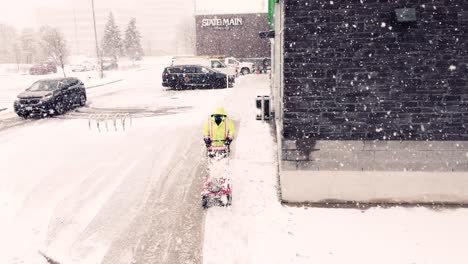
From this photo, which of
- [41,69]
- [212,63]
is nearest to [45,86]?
[212,63]

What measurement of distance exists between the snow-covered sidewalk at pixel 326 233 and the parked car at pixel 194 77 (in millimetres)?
16345

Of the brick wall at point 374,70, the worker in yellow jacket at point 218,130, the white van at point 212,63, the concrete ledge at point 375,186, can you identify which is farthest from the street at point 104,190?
the white van at point 212,63

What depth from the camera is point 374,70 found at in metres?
6.74

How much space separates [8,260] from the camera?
571 cm

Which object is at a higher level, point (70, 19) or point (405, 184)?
point (70, 19)

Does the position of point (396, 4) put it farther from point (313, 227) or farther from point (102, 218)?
point (102, 218)

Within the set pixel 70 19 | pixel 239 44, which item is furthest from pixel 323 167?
pixel 70 19

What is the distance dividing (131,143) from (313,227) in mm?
6914

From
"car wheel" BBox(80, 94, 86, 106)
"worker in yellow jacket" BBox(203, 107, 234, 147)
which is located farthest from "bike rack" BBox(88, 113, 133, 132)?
"worker in yellow jacket" BBox(203, 107, 234, 147)

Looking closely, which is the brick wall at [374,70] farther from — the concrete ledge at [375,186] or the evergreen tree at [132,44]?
the evergreen tree at [132,44]

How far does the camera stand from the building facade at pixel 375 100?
6.57m

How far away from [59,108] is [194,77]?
9.07 metres

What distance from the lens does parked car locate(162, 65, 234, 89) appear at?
2372cm

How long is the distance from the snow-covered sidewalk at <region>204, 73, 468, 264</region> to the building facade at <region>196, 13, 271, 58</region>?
127 feet
